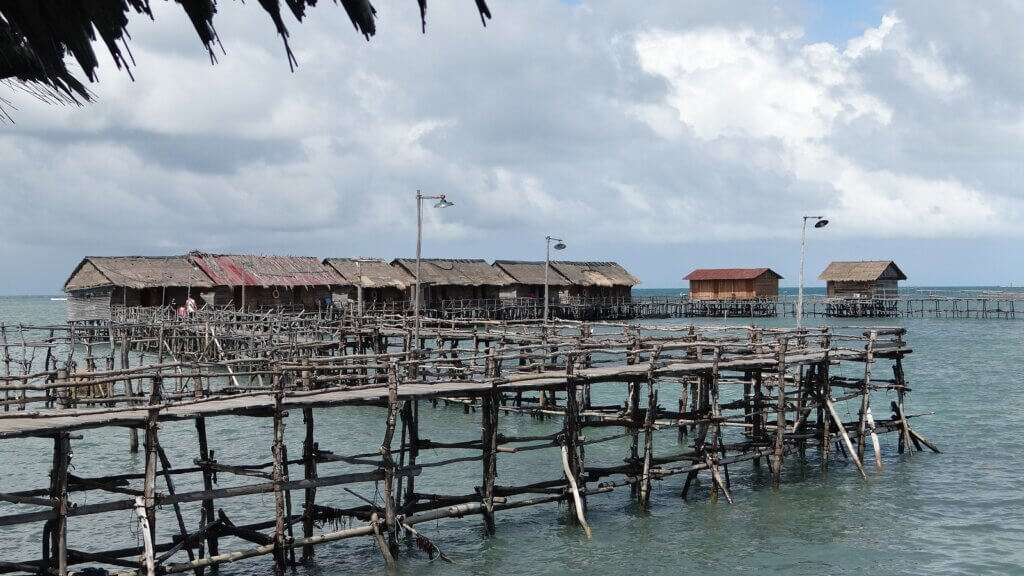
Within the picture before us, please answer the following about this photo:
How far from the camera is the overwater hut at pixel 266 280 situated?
145ft

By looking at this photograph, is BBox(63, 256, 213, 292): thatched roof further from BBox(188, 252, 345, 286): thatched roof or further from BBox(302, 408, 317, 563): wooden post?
BBox(302, 408, 317, 563): wooden post

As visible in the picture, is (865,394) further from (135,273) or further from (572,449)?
(135,273)

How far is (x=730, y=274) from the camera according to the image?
71.9 m

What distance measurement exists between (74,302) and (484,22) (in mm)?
46532

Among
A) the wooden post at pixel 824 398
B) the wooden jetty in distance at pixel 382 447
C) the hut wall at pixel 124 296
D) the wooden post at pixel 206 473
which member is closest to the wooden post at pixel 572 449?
the wooden jetty in distance at pixel 382 447

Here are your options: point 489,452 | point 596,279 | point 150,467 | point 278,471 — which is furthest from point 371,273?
point 150,467

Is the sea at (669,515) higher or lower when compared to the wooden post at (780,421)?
lower

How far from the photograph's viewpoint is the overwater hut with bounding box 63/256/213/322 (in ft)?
140

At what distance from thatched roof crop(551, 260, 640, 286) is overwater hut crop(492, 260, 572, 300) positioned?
0.86m

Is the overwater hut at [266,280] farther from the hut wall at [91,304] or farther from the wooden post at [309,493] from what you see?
the wooden post at [309,493]

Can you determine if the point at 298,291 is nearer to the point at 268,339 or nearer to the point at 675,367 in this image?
the point at 268,339

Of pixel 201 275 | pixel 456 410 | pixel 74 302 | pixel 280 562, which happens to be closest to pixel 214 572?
pixel 280 562

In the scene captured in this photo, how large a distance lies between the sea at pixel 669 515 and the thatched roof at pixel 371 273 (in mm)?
25125

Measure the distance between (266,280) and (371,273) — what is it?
20.3 ft
